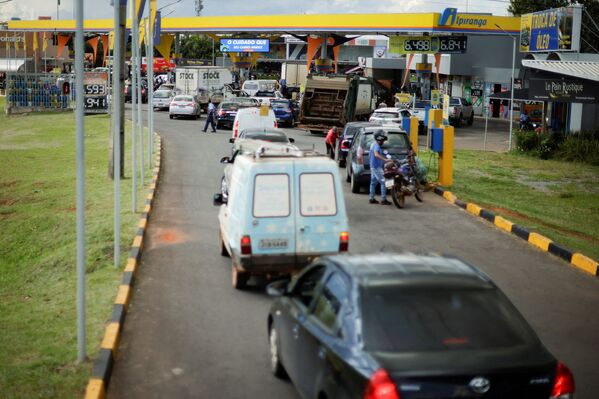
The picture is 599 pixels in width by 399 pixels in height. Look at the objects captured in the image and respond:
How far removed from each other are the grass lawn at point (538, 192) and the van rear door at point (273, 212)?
5793 mm

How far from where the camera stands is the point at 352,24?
5584 centimetres

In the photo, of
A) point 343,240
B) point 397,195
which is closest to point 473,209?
point 397,195

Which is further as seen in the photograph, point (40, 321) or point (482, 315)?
point (40, 321)

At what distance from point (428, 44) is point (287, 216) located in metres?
42.9

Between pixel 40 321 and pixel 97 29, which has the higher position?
pixel 97 29

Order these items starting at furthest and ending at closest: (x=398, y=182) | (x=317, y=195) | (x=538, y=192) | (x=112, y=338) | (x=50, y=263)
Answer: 1. (x=538, y=192)
2. (x=398, y=182)
3. (x=50, y=263)
4. (x=317, y=195)
5. (x=112, y=338)

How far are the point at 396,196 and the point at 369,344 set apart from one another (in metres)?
14.6

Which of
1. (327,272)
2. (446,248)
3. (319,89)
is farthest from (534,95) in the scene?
(327,272)

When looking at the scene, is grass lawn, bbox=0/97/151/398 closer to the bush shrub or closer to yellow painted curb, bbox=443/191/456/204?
yellow painted curb, bbox=443/191/456/204

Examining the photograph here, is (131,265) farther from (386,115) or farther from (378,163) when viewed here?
(386,115)

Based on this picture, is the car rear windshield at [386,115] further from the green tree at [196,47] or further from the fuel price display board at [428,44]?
the green tree at [196,47]

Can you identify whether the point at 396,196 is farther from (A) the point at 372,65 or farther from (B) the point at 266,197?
(A) the point at 372,65

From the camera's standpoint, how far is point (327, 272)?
7.63 m

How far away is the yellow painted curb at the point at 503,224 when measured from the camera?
59.2ft
